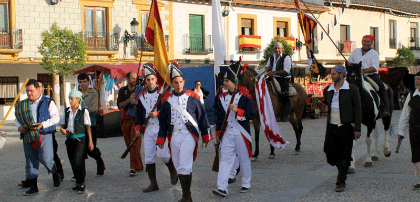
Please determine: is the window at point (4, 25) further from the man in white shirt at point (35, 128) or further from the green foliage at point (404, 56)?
the green foliage at point (404, 56)

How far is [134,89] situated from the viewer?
776 cm

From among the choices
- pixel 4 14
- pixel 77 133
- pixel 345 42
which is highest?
pixel 4 14

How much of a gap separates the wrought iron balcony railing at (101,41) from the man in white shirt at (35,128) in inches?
667

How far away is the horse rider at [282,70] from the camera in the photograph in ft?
29.8

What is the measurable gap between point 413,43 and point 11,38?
2960 cm

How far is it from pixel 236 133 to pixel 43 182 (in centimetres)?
313

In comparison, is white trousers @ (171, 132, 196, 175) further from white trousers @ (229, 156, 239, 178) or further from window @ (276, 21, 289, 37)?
window @ (276, 21, 289, 37)

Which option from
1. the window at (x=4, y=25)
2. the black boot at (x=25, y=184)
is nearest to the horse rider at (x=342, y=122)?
the black boot at (x=25, y=184)

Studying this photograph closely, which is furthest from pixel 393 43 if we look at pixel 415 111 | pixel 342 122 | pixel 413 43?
pixel 342 122

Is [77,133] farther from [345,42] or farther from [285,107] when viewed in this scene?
[345,42]

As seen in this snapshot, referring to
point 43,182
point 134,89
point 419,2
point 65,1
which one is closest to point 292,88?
point 134,89

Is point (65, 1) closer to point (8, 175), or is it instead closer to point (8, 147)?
point (8, 147)

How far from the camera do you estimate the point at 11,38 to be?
68.5 ft

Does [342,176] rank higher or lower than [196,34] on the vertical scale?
lower
